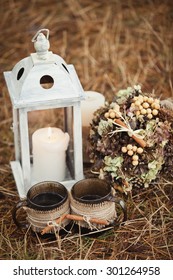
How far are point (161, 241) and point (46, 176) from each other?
368 mm

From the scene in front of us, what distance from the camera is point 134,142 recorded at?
1.64 m

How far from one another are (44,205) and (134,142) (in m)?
0.29

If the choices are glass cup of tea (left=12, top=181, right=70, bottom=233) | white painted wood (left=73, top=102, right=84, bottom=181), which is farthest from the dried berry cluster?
glass cup of tea (left=12, top=181, right=70, bottom=233)

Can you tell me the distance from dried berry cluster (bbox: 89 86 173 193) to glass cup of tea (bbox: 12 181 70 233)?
0.50 ft

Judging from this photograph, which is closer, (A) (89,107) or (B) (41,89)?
(B) (41,89)

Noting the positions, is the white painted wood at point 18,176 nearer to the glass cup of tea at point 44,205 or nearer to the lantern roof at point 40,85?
the glass cup of tea at point 44,205

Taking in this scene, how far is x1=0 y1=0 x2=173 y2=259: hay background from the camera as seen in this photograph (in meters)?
1.58

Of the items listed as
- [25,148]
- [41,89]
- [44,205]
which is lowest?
[44,205]

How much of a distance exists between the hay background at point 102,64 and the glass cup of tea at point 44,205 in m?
0.05

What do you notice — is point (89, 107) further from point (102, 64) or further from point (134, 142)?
point (102, 64)

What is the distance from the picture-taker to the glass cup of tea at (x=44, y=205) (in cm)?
153

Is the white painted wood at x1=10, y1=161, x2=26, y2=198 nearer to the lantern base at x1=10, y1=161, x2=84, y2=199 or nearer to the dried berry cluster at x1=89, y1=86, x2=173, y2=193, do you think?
the lantern base at x1=10, y1=161, x2=84, y2=199

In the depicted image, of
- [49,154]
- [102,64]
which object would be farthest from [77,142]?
[102,64]

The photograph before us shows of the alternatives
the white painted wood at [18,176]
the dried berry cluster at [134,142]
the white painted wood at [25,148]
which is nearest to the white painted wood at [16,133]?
the white painted wood at [18,176]
